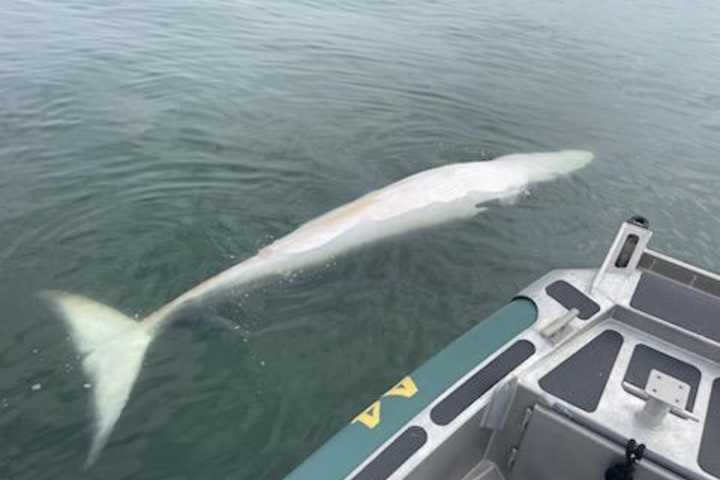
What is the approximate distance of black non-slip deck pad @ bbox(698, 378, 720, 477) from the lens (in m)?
4.87

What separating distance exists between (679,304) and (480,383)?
8.37ft

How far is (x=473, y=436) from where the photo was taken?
5.58m

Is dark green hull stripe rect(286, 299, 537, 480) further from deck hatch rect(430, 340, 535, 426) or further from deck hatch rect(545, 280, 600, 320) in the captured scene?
deck hatch rect(545, 280, 600, 320)

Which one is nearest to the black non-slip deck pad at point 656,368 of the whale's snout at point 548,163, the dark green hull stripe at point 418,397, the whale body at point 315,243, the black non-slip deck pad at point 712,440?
the black non-slip deck pad at point 712,440

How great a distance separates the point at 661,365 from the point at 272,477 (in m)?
4.25

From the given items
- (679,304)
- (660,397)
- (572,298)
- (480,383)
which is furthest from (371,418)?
(679,304)

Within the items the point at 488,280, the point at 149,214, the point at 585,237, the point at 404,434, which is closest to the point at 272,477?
the point at 404,434

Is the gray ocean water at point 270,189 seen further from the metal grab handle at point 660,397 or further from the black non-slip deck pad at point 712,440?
the black non-slip deck pad at point 712,440

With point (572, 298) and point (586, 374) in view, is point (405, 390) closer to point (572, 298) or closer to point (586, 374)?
point (586, 374)

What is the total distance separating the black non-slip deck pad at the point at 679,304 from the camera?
619cm

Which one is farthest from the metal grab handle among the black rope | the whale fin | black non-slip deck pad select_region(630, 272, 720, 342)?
the whale fin

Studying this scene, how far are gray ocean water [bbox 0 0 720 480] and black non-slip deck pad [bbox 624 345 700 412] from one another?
3.22 m

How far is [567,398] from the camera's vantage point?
5359mm

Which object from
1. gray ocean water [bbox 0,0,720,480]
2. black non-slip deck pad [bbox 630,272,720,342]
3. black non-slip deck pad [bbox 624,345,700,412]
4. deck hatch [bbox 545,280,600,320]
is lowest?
gray ocean water [bbox 0,0,720,480]
